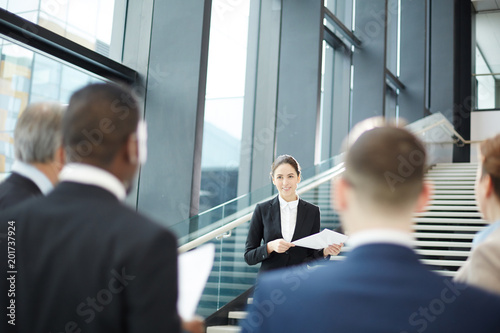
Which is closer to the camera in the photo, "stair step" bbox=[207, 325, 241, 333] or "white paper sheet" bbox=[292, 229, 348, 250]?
"white paper sheet" bbox=[292, 229, 348, 250]

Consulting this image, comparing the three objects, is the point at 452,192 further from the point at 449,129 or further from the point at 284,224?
the point at 284,224

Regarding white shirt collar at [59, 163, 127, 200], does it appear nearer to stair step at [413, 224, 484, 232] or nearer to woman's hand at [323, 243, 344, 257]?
woman's hand at [323, 243, 344, 257]

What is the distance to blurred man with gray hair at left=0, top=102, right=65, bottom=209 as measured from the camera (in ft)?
5.82

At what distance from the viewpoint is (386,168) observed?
1269 mm

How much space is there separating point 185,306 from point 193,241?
3057 millimetres

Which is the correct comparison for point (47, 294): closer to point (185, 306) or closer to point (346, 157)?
point (185, 306)

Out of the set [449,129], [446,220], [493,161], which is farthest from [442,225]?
[449,129]

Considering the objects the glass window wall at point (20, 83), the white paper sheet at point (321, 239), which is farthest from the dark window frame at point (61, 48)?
the white paper sheet at point (321, 239)

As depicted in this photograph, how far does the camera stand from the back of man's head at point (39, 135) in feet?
5.81

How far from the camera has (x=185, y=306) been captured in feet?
4.83

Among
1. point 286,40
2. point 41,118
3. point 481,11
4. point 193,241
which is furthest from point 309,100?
point 481,11

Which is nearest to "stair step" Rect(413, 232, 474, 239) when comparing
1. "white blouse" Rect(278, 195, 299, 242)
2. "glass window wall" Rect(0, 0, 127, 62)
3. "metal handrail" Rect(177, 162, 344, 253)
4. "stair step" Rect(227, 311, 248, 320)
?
"metal handrail" Rect(177, 162, 344, 253)

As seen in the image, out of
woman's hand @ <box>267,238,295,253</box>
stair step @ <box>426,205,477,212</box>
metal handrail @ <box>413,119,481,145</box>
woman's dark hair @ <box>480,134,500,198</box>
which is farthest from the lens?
metal handrail @ <box>413,119,481,145</box>

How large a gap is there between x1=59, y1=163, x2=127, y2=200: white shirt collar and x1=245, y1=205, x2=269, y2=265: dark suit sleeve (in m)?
2.66
